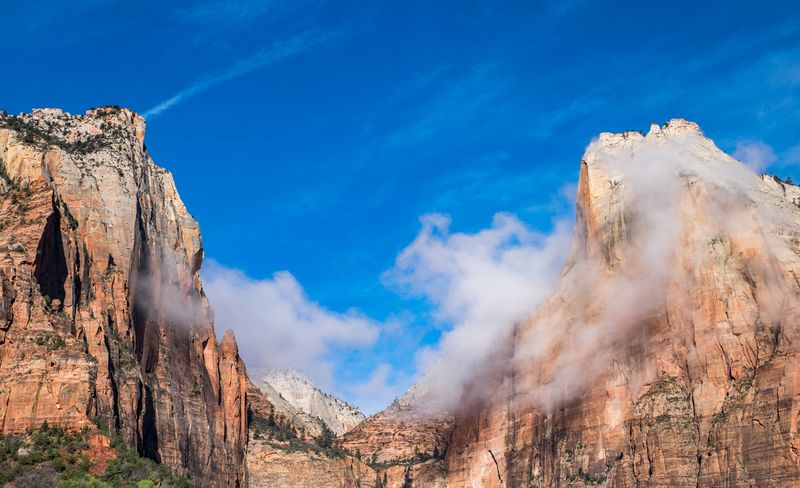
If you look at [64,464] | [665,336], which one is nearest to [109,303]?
[64,464]

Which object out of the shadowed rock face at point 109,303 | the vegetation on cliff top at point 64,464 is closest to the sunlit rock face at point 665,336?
the shadowed rock face at point 109,303

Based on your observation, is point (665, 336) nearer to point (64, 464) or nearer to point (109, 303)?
point (109, 303)

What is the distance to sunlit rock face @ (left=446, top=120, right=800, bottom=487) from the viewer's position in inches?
5674

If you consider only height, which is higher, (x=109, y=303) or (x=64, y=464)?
(x=109, y=303)

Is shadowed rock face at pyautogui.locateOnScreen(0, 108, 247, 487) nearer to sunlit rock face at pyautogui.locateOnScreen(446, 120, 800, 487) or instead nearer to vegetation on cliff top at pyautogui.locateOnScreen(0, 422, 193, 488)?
vegetation on cliff top at pyautogui.locateOnScreen(0, 422, 193, 488)

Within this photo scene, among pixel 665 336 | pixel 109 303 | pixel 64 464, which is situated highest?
pixel 665 336

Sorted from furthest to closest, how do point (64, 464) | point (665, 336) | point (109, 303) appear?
point (665, 336) → point (109, 303) → point (64, 464)

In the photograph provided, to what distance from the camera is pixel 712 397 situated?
495 ft

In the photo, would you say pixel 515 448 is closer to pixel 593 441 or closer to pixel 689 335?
pixel 593 441

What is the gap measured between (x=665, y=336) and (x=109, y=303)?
236 feet

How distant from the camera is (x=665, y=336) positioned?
162 meters

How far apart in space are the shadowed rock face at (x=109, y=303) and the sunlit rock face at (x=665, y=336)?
45.7 metres

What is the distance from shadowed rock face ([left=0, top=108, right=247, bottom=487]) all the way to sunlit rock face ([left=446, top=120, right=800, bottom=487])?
45.7 meters

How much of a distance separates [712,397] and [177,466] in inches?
2475
